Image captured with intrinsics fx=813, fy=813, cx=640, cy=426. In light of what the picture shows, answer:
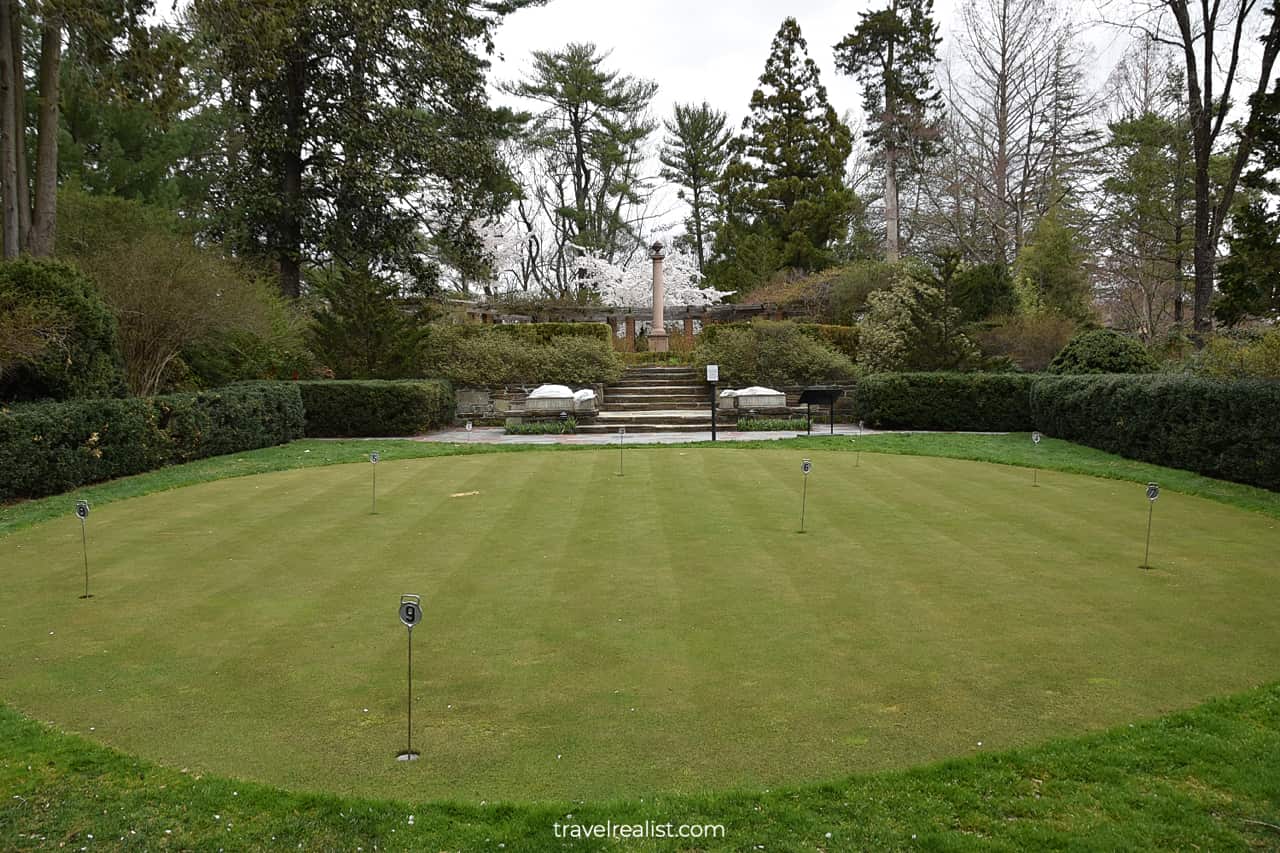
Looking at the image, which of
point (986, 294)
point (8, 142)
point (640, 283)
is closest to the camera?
point (8, 142)

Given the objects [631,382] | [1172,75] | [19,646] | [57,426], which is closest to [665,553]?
[19,646]

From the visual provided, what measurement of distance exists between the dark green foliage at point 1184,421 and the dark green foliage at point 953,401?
1951 millimetres

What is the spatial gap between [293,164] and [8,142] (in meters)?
8.80

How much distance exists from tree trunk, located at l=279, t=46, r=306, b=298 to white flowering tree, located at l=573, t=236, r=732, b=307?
16.7m

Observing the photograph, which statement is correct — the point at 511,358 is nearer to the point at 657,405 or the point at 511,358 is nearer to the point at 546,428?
the point at 546,428

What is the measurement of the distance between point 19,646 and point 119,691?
1.05 meters

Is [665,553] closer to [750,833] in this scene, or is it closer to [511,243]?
[750,833]

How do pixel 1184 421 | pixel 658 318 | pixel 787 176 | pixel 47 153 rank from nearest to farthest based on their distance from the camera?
pixel 1184 421 < pixel 47 153 < pixel 658 318 < pixel 787 176

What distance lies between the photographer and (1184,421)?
1048 centimetres

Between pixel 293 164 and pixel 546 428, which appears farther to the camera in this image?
pixel 293 164

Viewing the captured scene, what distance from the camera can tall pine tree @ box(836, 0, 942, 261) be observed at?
111 ft

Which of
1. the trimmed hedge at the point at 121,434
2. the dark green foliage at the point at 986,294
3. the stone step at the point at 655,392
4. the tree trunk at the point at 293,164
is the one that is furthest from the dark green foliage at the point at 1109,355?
the tree trunk at the point at 293,164

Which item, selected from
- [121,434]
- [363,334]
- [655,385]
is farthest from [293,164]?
[121,434]

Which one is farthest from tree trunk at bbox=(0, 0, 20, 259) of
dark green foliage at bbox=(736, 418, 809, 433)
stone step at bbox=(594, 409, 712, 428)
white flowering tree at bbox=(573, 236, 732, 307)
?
white flowering tree at bbox=(573, 236, 732, 307)
